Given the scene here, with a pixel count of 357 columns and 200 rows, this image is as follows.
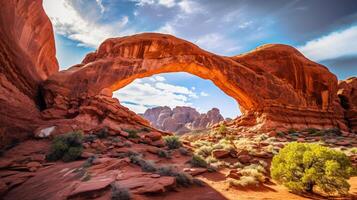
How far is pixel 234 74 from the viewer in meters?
23.3

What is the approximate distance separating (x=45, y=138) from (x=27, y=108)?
117 inches

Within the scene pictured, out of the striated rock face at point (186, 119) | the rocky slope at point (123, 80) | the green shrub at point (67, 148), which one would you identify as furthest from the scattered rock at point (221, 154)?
the striated rock face at point (186, 119)

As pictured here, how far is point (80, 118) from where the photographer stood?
1519 centimetres

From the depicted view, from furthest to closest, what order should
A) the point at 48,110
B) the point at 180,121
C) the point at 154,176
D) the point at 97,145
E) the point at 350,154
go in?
the point at 180,121
the point at 48,110
the point at 350,154
the point at 97,145
the point at 154,176

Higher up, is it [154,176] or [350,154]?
[350,154]

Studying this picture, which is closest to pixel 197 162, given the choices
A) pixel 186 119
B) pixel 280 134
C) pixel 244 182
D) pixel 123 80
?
pixel 244 182

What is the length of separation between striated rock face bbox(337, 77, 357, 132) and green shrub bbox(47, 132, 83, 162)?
29.6 m

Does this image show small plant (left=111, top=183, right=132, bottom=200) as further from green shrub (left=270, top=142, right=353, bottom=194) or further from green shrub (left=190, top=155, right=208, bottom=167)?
green shrub (left=270, top=142, right=353, bottom=194)

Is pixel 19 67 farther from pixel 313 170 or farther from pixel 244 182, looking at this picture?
pixel 313 170

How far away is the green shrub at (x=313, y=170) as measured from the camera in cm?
748

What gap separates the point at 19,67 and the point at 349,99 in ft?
121

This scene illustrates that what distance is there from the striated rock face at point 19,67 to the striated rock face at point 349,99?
32.9 metres

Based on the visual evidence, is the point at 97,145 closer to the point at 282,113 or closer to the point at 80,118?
the point at 80,118

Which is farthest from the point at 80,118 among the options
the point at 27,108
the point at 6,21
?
the point at 6,21
